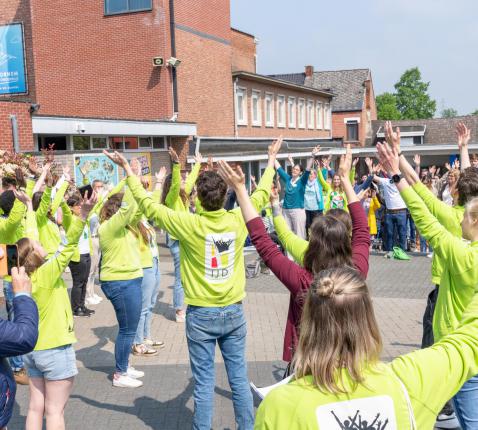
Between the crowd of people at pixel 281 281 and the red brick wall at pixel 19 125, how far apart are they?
6.39m

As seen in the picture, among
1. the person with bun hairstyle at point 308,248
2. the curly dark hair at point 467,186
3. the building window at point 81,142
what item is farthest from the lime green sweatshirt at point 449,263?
the building window at point 81,142

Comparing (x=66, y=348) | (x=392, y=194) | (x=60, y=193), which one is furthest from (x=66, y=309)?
(x=392, y=194)

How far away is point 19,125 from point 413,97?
87064 mm

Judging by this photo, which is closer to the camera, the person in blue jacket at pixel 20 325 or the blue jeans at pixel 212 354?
the person in blue jacket at pixel 20 325

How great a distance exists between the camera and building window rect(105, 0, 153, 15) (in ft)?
73.7

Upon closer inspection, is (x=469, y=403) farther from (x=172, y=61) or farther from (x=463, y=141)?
(x=172, y=61)

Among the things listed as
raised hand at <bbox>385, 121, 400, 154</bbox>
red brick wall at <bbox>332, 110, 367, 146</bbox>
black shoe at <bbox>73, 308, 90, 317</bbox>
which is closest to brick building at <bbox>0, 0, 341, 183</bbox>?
black shoe at <bbox>73, 308, 90, 317</bbox>

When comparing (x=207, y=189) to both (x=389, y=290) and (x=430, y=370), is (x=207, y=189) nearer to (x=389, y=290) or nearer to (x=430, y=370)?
(x=430, y=370)

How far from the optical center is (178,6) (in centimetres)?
2298

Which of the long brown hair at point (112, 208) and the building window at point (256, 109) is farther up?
the building window at point (256, 109)

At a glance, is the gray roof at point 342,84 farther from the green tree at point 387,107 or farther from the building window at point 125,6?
the green tree at point 387,107

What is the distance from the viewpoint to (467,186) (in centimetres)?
439

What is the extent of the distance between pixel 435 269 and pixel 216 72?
899 inches

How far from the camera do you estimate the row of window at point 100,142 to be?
A: 53.6 ft
